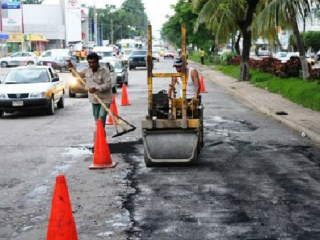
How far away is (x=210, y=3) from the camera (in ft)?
91.6

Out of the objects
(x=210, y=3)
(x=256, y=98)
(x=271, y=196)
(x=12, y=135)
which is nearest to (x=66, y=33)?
(x=210, y=3)

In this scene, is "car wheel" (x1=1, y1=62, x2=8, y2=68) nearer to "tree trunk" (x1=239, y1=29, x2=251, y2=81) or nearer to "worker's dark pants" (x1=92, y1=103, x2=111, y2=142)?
"tree trunk" (x1=239, y1=29, x2=251, y2=81)

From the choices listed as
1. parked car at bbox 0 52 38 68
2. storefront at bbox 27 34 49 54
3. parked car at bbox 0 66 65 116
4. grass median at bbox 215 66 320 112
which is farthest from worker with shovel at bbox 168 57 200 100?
storefront at bbox 27 34 49 54

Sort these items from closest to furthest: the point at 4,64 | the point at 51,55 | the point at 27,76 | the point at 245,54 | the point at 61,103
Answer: the point at 27,76, the point at 61,103, the point at 245,54, the point at 51,55, the point at 4,64

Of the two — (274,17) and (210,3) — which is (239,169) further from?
(210,3)

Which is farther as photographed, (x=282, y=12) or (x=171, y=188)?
(x=282, y=12)

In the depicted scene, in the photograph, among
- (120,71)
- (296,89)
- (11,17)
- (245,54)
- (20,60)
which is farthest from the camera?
(11,17)

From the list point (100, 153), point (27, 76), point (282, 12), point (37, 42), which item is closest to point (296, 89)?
point (282, 12)

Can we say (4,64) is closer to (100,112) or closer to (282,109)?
(282,109)

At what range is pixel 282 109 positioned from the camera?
17.3 m

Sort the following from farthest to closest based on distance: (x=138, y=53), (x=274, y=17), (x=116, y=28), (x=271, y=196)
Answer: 1. (x=116, y=28)
2. (x=138, y=53)
3. (x=274, y=17)
4. (x=271, y=196)

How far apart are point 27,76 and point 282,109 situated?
7.90 metres

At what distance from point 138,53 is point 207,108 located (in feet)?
108

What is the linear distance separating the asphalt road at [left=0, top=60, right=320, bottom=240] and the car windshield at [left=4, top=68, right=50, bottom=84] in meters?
4.58
